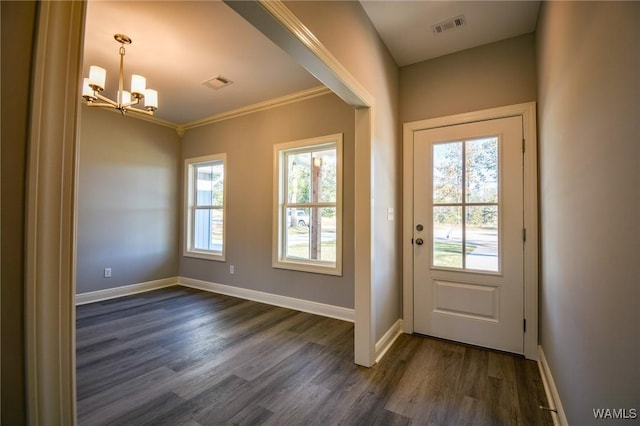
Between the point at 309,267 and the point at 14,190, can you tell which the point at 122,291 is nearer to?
the point at 309,267

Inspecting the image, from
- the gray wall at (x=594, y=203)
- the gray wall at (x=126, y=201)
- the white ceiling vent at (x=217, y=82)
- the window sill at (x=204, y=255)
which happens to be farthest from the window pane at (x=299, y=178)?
the gray wall at (x=594, y=203)

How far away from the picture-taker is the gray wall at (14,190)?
0.52 m

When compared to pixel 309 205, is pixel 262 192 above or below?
above

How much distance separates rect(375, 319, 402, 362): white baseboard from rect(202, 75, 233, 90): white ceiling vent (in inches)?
127

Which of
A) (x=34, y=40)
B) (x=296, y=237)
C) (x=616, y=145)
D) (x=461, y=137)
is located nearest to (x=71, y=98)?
(x=34, y=40)

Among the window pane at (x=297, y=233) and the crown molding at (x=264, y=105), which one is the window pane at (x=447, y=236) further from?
the crown molding at (x=264, y=105)

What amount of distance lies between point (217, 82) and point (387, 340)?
3372mm

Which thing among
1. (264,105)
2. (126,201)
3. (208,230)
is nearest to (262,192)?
(264,105)

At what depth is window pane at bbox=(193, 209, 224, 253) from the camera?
4.53 m

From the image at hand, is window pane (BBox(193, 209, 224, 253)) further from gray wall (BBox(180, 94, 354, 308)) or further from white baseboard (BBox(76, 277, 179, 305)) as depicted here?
white baseboard (BBox(76, 277, 179, 305))

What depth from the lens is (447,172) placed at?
2.70m

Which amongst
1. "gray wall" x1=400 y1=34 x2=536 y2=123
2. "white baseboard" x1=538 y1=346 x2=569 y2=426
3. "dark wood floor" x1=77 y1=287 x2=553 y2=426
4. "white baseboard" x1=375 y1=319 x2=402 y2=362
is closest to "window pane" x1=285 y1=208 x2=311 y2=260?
"dark wood floor" x1=77 y1=287 x2=553 y2=426

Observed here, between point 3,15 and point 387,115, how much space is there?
8.29ft

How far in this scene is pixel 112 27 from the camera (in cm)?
231
